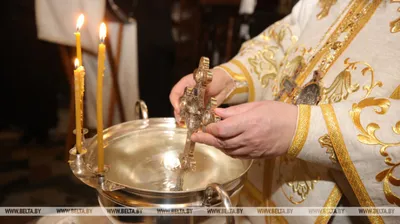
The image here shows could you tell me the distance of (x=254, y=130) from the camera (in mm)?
466

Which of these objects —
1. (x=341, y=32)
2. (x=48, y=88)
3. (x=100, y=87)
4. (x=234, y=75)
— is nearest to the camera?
(x=100, y=87)

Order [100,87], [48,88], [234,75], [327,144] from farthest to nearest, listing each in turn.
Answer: [48,88] < [234,75] < [327,144] < [100,87]

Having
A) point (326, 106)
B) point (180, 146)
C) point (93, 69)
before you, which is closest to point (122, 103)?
point (93, 69)

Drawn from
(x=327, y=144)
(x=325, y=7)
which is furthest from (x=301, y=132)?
(x=325, y=7)

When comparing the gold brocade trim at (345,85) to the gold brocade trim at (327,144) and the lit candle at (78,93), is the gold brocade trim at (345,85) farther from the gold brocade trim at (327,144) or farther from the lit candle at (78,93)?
the lit candle at (78,93)

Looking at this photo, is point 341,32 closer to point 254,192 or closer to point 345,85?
point 345,85

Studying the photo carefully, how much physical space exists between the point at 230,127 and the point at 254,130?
0.12 feet

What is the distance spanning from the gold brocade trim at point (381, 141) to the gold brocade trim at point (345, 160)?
24 mm

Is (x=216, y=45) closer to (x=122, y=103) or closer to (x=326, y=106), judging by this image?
(x=122, y=103)

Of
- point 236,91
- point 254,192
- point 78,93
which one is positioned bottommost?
point 254,192

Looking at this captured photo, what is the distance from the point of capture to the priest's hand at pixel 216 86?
2.12 ft

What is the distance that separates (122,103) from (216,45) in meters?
0.91

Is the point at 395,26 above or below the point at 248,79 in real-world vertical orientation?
above

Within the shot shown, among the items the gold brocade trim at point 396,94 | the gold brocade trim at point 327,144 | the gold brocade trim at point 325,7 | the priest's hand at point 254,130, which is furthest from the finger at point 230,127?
the gold brocade trim at point 325,7
